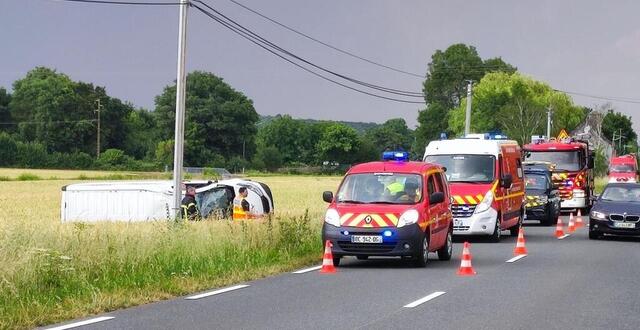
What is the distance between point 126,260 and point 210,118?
10235cm

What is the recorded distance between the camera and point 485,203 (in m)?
24.8

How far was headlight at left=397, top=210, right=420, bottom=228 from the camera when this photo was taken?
55.9ft

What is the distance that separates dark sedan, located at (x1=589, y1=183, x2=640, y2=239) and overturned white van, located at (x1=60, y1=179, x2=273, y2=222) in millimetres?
10273

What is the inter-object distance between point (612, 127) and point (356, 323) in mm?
173940

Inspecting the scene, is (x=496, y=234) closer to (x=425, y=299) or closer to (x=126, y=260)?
(x=126, y=260)

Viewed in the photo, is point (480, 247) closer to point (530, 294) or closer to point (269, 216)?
point (269, 216)

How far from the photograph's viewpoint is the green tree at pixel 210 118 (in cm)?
11388

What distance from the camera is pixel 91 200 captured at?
36.0 metres

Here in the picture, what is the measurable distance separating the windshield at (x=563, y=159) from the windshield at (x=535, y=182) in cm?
777

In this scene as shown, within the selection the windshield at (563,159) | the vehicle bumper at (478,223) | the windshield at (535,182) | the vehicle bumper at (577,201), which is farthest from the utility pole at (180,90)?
the vehicle bumper at (577,201)

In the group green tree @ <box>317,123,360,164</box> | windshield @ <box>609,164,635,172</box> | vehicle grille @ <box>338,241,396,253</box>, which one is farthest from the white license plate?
green tree @ <box>317,123,360,164</box>

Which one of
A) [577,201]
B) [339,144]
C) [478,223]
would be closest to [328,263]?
[478,223]

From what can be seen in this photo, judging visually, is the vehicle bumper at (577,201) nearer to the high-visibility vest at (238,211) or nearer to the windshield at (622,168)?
the high-visibility vest at (238,211)

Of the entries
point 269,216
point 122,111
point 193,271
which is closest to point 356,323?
point 193,271
